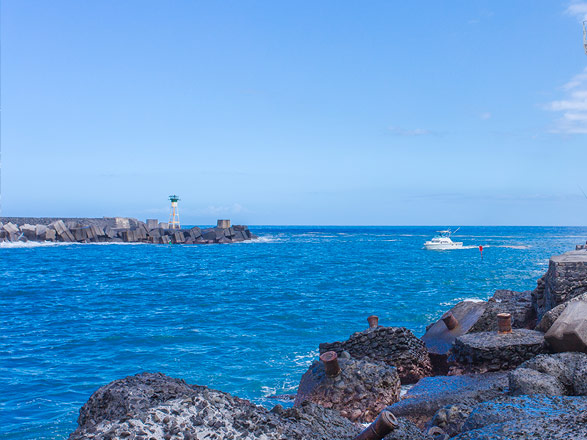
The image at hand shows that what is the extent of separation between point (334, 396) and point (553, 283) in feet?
15.4

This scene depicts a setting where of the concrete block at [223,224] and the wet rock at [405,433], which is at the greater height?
the concrete block at [223,224]

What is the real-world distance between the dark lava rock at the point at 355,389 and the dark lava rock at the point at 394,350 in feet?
4.41

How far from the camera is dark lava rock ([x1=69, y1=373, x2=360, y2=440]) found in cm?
282

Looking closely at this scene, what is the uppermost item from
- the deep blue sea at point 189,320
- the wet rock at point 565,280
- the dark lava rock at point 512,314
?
the wet rock at point 565,280

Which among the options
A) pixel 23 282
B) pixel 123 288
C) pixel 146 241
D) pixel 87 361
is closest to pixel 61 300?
pixel 123 288

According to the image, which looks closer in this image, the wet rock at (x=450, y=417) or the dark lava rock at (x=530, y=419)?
the dark lava rock at (x=530, y=419)

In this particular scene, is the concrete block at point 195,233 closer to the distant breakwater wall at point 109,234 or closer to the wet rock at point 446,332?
the distant breakwater wall at point 109,234

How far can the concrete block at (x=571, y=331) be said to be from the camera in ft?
19.7

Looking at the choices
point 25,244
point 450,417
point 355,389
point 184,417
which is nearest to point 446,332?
point 355,389

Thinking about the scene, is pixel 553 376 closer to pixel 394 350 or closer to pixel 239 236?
pixel 394 350

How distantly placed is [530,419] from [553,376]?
2582 mm

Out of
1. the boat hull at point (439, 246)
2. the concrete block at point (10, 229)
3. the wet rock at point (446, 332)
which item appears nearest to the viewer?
the wet rock at point (446, 332)

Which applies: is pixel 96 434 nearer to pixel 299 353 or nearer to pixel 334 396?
pixel 334 396

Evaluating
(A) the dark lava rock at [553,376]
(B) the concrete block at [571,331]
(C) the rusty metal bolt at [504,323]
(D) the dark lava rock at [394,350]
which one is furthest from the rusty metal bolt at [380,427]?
(D) the dark lava rock at [394,350]
